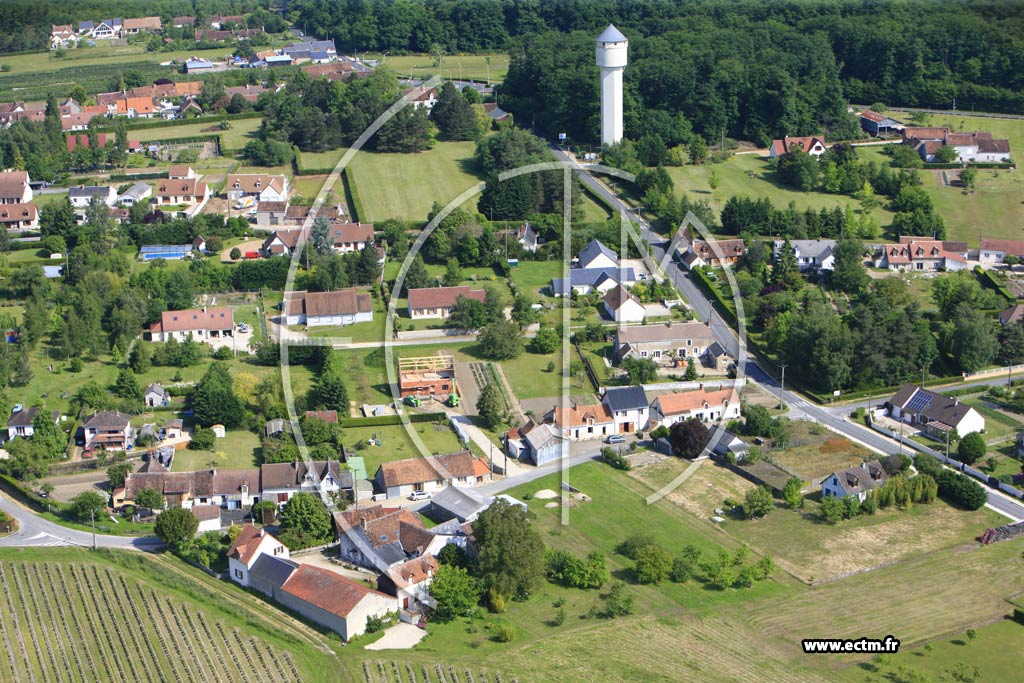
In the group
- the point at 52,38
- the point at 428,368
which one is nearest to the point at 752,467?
the point at 428,368

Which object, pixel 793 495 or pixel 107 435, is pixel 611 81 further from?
pixel 107 435

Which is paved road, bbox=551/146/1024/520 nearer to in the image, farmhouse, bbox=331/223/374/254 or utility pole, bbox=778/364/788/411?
utility pole, bbox=778/364/788/411

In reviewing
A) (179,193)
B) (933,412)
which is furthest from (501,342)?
(179,193)

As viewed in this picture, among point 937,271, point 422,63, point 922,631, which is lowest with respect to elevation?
point 922,631

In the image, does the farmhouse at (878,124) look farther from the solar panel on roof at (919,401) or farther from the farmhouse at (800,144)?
the solar panel on roof at (919,401)

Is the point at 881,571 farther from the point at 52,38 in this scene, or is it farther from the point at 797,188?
the point at 52,38

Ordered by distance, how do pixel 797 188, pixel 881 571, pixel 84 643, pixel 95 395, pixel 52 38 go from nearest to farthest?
1. pixel 84 643
2. pixel 881 571
3. pixel 95 395
4. pixel 797 188
5. pixel 52 38
